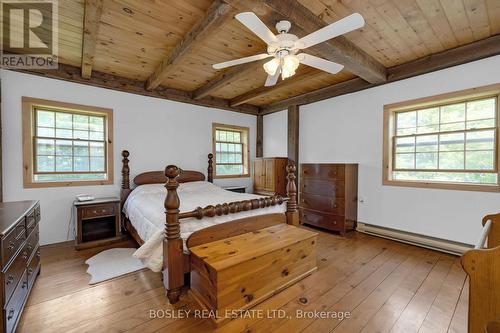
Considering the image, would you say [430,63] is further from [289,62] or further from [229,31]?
[229,31]

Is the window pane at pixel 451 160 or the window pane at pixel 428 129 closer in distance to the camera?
the window pane at pixel 451 160

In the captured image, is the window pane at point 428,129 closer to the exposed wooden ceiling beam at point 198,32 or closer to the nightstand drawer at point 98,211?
the exposed wooden ceiling beam at point 198,32

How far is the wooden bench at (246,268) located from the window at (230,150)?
2876mm

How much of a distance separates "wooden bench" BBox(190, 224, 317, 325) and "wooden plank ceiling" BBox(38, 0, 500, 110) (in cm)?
206

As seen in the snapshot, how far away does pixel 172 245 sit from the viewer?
186cm

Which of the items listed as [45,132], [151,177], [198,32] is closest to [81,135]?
[45,132]

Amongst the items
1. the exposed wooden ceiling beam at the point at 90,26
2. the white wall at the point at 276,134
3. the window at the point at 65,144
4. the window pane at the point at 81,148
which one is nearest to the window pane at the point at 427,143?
the white wall at the point at 276,134

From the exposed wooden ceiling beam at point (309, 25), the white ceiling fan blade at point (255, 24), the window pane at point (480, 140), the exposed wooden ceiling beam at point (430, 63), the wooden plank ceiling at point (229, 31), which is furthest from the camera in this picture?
the window pane at point (480, 140)

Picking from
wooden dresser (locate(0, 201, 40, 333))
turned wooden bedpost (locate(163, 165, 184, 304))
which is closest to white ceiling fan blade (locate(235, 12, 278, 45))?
turned wooden bedpost (locate(163, 165, 184, 304))

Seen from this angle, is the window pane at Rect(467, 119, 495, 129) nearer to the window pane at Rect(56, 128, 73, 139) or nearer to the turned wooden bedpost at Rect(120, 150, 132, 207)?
the turned wooden bedpost at Rect(120, 150, 132, 207)

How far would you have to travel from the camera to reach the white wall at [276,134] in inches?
204

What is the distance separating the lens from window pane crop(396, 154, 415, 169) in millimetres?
3357

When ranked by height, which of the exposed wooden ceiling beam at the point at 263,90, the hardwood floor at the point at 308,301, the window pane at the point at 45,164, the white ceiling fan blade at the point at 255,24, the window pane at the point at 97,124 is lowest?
the hardwood floor at the point at 308,301

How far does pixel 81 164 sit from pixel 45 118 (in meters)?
0.81
